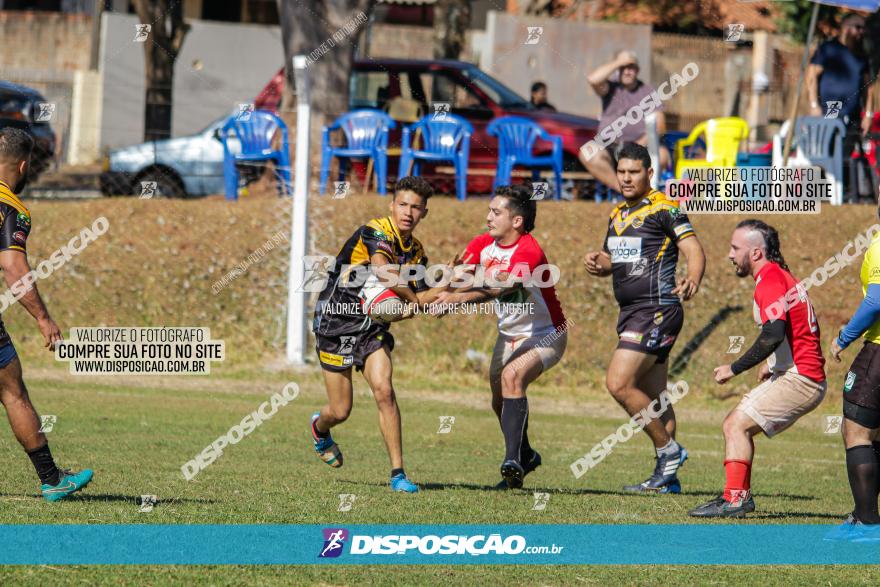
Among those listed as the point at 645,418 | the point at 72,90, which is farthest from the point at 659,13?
the point at 645,418

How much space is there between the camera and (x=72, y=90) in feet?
97.3

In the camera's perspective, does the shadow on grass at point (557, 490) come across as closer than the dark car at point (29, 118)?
Yes

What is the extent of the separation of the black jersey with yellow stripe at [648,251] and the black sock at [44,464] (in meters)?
4.00

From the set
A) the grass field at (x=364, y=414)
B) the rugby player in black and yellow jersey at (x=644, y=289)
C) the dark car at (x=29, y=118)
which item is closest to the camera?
the grass field at (x=364, y=414)

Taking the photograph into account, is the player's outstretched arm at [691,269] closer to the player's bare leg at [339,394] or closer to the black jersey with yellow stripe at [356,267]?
the black jersey with yellow stripe at [356,267]

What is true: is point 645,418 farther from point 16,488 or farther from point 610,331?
point 610,331

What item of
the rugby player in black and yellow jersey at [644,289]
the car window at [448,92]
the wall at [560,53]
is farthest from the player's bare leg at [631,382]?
the wall at [560,53]

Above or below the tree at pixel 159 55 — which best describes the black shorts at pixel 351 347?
below

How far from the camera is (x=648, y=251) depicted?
926 cm

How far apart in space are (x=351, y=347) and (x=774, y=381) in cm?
278

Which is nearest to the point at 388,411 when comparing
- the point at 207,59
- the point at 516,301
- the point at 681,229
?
the point at 516,301

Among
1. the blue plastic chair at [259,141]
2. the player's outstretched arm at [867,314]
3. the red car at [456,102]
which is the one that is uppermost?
the red car at [456,102]

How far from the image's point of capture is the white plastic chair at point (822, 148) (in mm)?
17922

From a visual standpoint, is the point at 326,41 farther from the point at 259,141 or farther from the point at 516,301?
the point at 516,301
